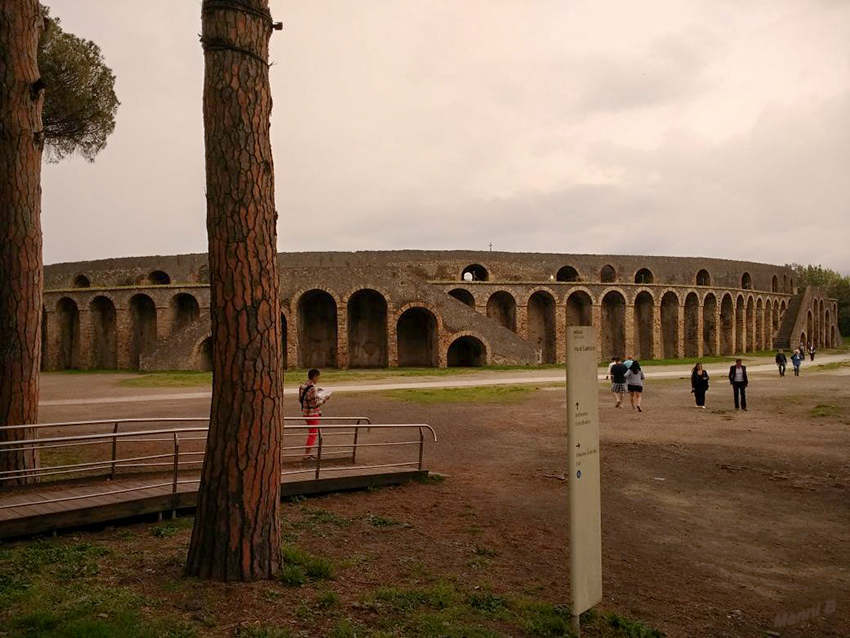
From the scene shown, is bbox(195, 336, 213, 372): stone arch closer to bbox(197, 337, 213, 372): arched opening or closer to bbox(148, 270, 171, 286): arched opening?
bbox(197, 337, 213, 372): arched opening

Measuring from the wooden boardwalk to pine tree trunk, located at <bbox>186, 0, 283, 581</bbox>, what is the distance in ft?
5.13

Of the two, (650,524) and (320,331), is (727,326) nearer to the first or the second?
(320,331)

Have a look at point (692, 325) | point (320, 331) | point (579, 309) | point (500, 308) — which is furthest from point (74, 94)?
point (692, 325)

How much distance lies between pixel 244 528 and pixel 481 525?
100 inches

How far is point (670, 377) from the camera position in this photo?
22.3 m

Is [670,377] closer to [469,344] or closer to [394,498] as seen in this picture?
[469,344]

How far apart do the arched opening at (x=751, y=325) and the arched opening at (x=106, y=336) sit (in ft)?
131

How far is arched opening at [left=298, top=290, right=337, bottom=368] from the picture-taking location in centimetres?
3019

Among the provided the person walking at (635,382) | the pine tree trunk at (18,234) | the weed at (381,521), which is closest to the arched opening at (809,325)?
the person walking at (635,382)

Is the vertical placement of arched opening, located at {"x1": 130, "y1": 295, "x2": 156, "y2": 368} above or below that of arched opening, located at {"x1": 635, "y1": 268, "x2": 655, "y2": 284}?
below

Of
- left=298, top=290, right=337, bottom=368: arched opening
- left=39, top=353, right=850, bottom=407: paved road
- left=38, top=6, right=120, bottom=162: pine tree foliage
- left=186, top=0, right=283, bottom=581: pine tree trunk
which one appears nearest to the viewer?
left=186, top=0, right=283, bottom=581: pine tree trunk

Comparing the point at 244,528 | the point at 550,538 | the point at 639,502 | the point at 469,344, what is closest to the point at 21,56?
the point at 244,528

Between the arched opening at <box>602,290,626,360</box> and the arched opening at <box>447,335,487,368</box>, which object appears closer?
the arched opening at <box>447,335,487,368</box>

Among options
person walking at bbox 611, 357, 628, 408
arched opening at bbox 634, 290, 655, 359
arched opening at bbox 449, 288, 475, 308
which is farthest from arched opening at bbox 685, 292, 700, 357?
person walking at bbox 611, 357, 628, 408
